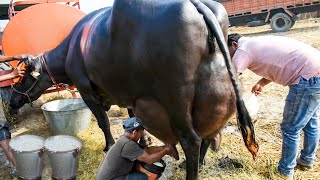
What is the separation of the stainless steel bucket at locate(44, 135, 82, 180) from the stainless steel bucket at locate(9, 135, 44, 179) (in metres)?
0.12

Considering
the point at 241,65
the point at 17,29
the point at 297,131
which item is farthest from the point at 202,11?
the point at 17,29

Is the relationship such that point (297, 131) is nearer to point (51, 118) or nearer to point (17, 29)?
point (51, 118)

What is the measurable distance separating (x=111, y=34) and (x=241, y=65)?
1305mm

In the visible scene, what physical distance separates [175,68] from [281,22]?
14011mm

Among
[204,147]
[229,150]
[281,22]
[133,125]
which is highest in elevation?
[133,125]

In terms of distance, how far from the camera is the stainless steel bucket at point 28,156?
139 inches

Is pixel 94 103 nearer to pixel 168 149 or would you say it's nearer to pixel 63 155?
pixel 63 155

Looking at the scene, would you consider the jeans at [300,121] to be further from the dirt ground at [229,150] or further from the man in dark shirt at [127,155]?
the man in dark shirt at [127,155]

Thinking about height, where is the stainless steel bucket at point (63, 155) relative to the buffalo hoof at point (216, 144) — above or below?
above

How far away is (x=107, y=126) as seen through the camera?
4.45m

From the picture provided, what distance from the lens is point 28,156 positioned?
11.6 ft

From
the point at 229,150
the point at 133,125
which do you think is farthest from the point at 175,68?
the point at 229,150

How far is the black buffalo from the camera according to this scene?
104 inches

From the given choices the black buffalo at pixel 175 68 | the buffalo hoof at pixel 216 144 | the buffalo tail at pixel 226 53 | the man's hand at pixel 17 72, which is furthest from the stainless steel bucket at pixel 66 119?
the buffalo tail at pixel 226 53
